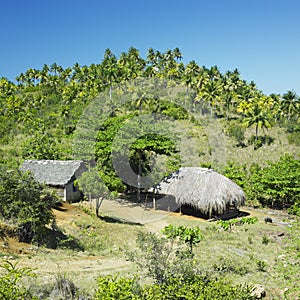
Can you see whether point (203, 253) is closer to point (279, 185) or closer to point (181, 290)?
point (181, 290)

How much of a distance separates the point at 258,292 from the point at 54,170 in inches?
676

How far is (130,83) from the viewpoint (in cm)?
5691

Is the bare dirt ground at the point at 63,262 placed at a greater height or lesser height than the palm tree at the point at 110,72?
lesser

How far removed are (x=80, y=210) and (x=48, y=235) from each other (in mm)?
6298

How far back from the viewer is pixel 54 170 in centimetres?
2428

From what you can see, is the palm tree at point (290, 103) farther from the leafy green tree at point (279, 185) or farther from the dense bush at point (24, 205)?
the dense bush at point (24, 205)

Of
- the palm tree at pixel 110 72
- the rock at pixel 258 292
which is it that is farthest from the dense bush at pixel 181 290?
the palm tree at pixel 110 72

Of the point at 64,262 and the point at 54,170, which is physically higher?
the point at 54,170

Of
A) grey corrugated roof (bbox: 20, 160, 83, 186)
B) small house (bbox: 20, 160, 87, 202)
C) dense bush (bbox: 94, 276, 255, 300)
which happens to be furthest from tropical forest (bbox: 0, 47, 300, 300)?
grey corrugated roof (bbox: 20, 160, 83, 186)

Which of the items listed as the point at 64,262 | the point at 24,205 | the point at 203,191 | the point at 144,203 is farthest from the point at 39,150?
the point at 64,262

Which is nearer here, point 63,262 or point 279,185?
point 63,262

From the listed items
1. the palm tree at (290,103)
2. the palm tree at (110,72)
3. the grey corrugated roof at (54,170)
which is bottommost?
the grey corrugated roof at (54,170)

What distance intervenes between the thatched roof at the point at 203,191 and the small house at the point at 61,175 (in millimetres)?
5552

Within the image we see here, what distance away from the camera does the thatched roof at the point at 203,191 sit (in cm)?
2150
